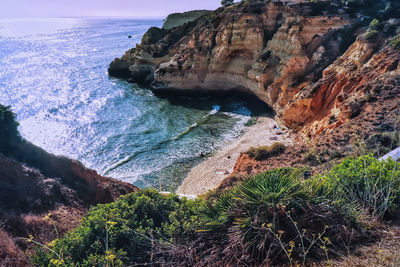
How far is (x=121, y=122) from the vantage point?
2948 cm

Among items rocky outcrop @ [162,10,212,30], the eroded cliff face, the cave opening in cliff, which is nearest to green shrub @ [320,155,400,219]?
the eroded cliff face

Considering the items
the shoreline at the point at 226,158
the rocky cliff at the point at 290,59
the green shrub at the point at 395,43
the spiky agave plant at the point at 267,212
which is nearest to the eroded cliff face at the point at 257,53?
the rocky cliff at the point at 290,59

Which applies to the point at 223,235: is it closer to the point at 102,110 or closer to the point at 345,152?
the point at 345,152

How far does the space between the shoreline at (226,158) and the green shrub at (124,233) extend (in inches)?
356

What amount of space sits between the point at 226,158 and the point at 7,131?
587 inches

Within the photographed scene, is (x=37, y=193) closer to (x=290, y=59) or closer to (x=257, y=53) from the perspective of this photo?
(x=290, y=59)

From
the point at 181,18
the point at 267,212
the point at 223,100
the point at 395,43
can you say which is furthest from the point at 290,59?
the point at 181,18

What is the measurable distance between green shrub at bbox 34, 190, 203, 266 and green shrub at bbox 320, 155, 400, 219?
11.3 ft

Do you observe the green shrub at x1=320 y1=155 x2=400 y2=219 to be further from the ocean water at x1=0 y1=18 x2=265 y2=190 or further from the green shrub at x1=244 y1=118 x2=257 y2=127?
the green shrub at x1=244 y1=118 x2=257 y2=127

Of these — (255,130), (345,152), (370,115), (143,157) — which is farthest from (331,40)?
(143,157)

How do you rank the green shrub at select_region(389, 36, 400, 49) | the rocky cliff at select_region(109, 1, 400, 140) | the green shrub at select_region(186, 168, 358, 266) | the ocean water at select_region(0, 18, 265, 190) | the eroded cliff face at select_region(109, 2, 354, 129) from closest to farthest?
the green shrub at select_region(186, 168, 358, 266)
the green shrub at select_region(389, 36, 400, 49)
the rocky cliff at select_region(109, 1, 400, 140)
the ocean water at select_region(0, 18, 265, 190)
the eroded cliff face at select_region(109, 2, 354, 129)

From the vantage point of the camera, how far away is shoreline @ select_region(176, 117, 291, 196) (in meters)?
18.4

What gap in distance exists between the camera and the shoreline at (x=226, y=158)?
18417mm

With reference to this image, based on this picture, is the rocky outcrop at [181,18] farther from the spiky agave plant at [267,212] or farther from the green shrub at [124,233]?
the spiky agave plant at [267,212]
